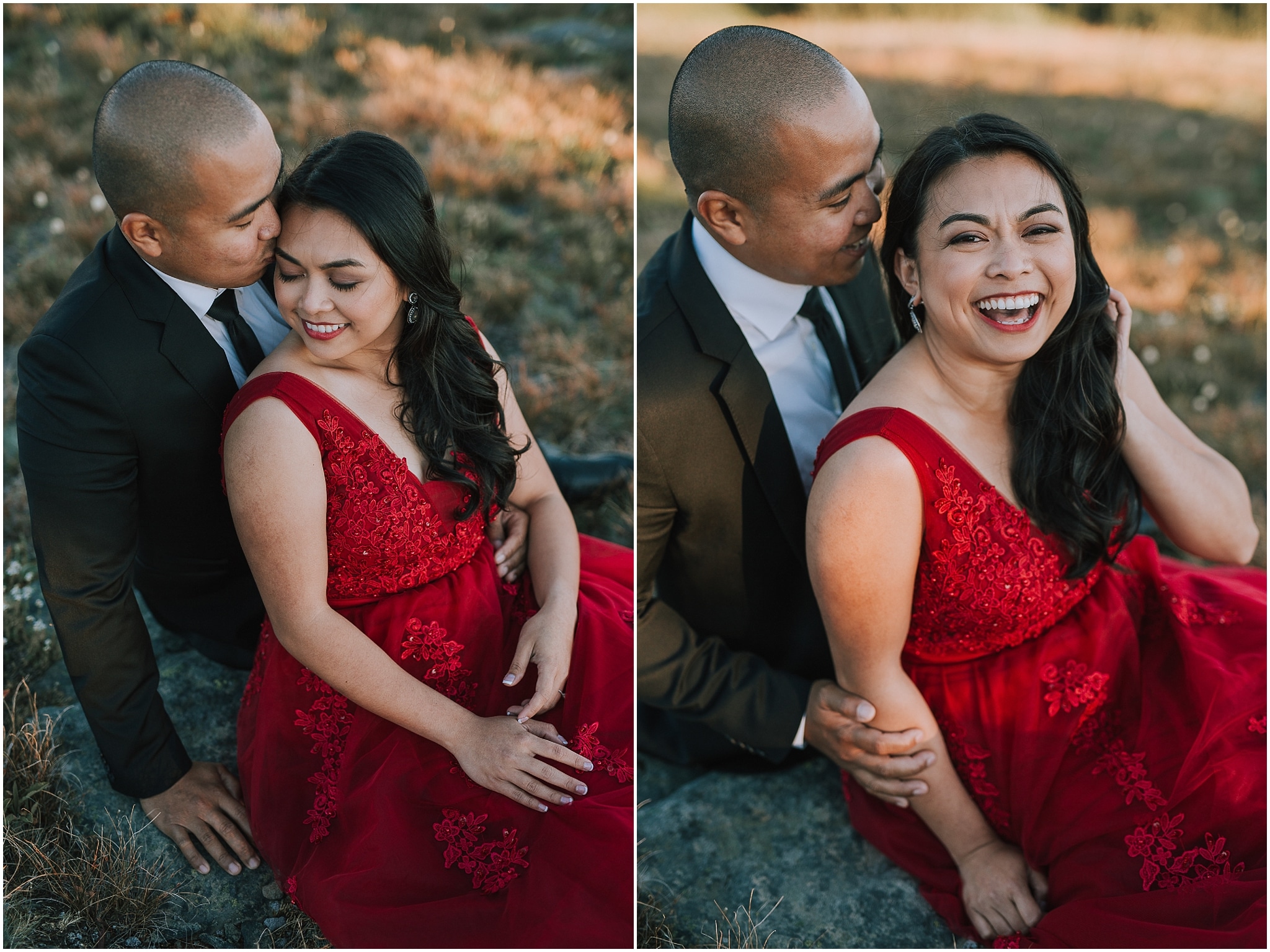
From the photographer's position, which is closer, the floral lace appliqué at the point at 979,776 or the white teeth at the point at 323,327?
the white teeth at the point at 323,327

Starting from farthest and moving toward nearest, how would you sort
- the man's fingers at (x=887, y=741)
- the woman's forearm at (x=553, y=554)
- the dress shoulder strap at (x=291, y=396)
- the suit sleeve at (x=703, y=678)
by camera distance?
the suit sleeve at (x=703, y=678)
the woman's forearm at (x=553, y=554)
the man's fingers at (x=887, y=741)
the dress shoulder strap at (x=291, y=396)

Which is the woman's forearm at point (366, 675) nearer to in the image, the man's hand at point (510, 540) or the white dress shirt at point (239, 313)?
the man's hand at point (510, 540)

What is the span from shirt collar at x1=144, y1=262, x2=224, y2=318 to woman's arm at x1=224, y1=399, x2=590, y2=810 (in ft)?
1.22

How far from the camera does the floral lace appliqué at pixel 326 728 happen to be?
2.49 meters

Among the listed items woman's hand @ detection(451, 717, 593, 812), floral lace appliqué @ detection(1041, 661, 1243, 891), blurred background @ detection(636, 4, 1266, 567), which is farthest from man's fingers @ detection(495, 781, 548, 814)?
blurred background @ detection(636, 4, 1266, 567)

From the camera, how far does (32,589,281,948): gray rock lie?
261cm

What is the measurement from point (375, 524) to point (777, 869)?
155cm

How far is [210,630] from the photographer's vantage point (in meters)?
3.20

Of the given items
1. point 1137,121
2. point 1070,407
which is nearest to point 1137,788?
point 1070,407

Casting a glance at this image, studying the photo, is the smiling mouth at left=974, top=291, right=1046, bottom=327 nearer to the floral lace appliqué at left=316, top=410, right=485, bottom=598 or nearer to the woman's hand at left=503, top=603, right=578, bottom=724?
the woman's hand at left=503, top=603, right=578, bottom=724

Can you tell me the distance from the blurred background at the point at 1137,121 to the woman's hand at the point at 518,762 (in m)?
2.99

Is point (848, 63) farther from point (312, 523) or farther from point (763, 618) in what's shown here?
point (312, 523)

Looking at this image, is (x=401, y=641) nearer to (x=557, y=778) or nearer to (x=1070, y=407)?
(x=557, y=778)

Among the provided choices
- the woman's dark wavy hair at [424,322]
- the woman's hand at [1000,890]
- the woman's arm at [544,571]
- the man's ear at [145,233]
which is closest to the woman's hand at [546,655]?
the woman's arm at [544,571]
